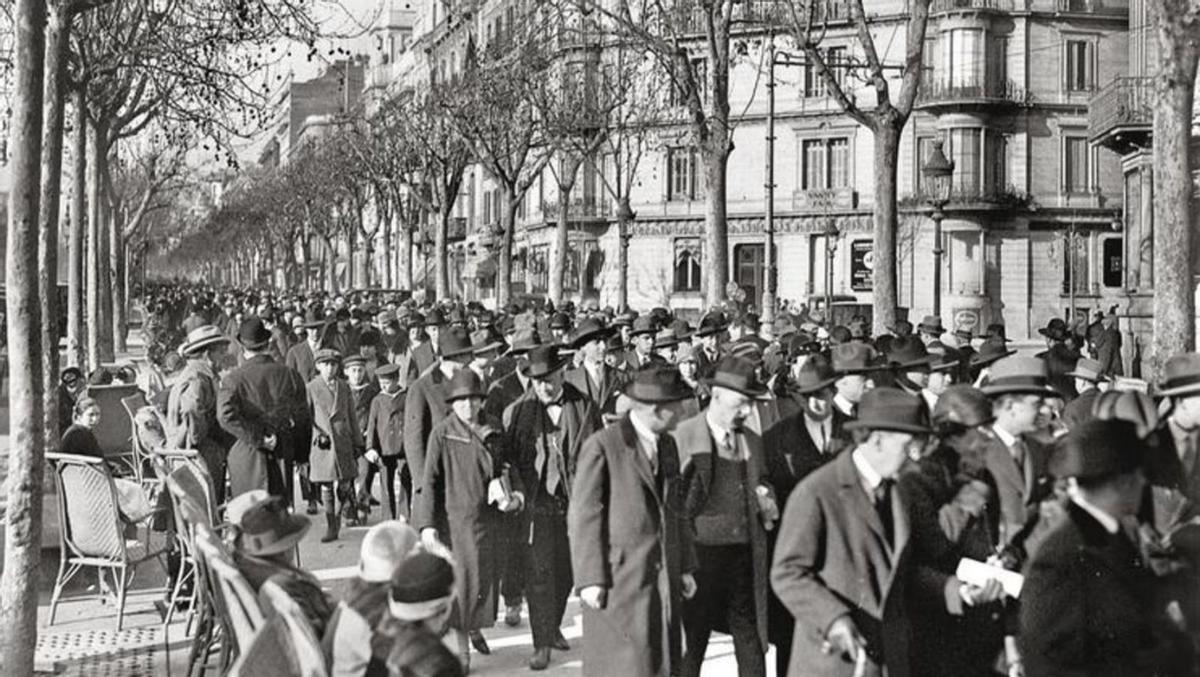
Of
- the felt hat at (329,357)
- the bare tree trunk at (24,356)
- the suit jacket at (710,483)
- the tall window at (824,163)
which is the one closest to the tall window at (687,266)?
the tall window at (824,163)

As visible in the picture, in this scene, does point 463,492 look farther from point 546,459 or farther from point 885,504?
point 885,504

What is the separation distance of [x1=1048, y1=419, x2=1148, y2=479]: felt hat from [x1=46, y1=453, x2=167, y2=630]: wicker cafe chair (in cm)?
599

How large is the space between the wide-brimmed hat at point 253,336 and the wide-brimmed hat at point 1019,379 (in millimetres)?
5693

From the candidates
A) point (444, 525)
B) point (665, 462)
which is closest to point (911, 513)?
point (665, 462)

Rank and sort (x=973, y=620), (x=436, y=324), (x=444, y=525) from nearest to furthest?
(x=973, y=620) < (x=444, y=525) < (x=436, y=324)

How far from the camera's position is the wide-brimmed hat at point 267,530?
5203 millimetres

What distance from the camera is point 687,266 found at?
174ft

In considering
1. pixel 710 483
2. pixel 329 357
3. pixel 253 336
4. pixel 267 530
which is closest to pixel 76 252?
pixel 329 357

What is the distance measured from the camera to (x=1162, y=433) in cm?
609

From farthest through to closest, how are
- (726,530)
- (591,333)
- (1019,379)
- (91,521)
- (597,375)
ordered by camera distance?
(591,333) → (597,375) → (91,521) → (726,530) → (1019,379)

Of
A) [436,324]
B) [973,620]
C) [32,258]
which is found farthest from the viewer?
[436,324]

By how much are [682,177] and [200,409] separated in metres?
44.7

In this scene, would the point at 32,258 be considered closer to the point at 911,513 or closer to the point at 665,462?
the point at 665,462

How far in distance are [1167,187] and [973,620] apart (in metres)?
7.89
